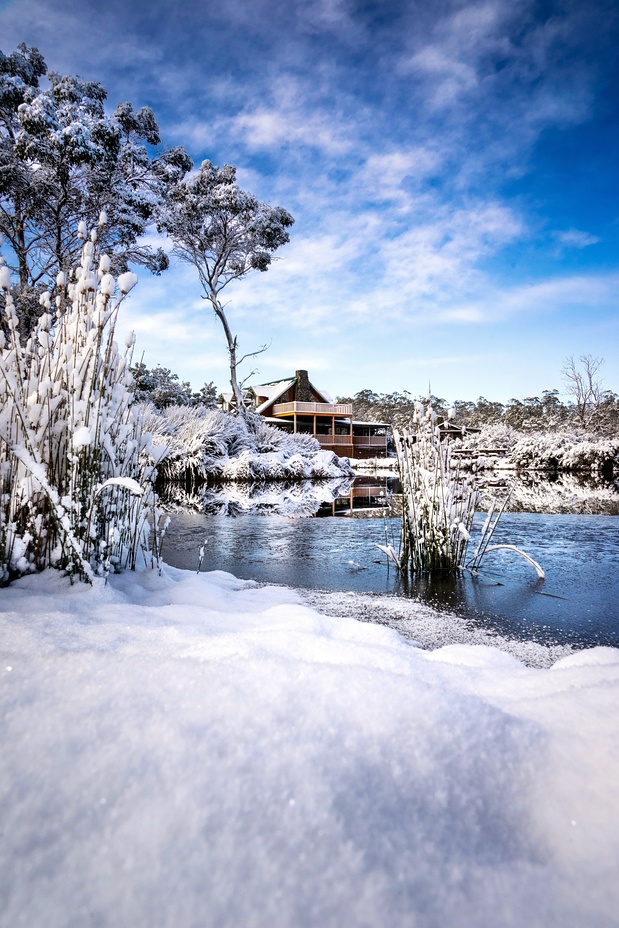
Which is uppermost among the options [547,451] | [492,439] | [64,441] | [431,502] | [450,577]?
[492,439]

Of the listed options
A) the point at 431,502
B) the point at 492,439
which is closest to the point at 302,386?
the point at 492,439

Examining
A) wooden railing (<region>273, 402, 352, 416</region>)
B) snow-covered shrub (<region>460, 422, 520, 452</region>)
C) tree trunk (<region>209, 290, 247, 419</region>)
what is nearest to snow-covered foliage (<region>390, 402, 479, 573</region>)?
tree trunk (<region>209, 290, 247, 419</region>)

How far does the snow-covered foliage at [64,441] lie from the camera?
5.90 feet

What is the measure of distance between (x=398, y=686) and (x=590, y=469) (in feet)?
73.7

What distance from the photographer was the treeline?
3297cm

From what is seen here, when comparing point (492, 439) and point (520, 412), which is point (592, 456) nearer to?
point (492, 439)

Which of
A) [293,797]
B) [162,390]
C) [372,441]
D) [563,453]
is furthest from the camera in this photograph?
[372,441]

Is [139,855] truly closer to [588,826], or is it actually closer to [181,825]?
[181,825]

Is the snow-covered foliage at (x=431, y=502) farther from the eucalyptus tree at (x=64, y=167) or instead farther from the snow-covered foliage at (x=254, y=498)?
the eucalyptus tree at (x=64, y=167)

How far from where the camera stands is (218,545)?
4793 millimetres

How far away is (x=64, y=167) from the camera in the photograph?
11.3 m

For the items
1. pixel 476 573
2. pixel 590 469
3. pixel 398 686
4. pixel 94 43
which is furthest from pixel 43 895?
pixel 590 469

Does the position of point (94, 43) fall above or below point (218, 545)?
above

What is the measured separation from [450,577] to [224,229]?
58.5 ft
